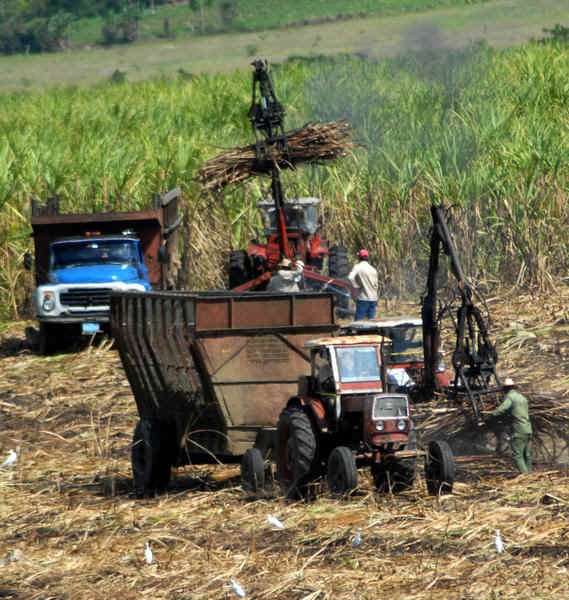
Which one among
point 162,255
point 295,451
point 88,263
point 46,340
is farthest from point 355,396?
point 88,263

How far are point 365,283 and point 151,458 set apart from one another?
847 centimetres

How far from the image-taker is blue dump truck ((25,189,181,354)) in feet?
63.3

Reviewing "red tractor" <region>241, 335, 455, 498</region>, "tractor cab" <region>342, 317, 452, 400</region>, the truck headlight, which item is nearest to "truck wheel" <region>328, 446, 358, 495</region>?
"red tractor" <region>241, 335, 455, 498</region>

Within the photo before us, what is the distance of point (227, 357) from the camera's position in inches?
408

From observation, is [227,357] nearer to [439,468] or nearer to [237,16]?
[439,468]

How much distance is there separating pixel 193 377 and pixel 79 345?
389 inches

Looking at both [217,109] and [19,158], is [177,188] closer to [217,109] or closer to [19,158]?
[19,158]

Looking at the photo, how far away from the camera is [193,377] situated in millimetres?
10508

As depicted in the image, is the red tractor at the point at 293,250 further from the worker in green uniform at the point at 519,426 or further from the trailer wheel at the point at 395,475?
the trailer wheel at the point at 395,475

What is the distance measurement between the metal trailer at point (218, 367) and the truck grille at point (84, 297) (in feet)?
Result: 27.4

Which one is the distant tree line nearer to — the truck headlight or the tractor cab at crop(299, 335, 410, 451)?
the truck headlight

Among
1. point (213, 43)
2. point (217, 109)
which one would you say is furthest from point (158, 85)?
point (213, 43)

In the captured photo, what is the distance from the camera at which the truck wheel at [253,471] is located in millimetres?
9734

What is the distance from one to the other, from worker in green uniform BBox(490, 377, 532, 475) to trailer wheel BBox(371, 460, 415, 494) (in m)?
1.29
